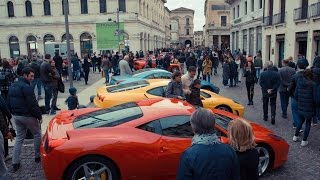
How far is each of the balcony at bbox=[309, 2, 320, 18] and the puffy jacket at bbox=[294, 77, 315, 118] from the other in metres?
12.6

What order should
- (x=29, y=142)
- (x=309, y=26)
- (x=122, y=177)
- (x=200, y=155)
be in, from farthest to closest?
(x=309, y=26) → (x=29, y=142) → (x=122, y=177) → (x=200, y=155)

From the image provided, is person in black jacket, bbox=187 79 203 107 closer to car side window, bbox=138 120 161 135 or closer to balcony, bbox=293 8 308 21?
car side window, bbox=138 120 161 135

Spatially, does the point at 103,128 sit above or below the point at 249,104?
above

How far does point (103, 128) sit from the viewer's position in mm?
5055

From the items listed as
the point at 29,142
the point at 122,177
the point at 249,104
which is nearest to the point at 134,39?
the point at 249,104

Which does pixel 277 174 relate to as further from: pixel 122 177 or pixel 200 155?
pixel 200 155

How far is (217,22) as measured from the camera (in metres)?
71.9

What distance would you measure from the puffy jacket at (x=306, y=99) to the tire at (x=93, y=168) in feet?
14.3

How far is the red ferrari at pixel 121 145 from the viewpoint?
469 centimetres

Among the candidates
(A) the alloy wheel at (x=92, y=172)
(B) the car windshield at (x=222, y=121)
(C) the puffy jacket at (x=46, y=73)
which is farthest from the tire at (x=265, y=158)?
(C) the puffy jacket at (x=46, y=73)

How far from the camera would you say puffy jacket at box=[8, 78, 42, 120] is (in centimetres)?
570

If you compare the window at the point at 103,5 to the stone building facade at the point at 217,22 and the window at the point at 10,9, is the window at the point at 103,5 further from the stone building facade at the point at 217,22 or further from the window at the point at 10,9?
the stone building facade at the point at 217,22

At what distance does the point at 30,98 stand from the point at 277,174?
14.9ft

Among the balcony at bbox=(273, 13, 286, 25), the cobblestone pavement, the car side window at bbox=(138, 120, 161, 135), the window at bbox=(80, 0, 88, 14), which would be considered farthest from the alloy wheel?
the window at bbox=(80, 0, 88, 14)
